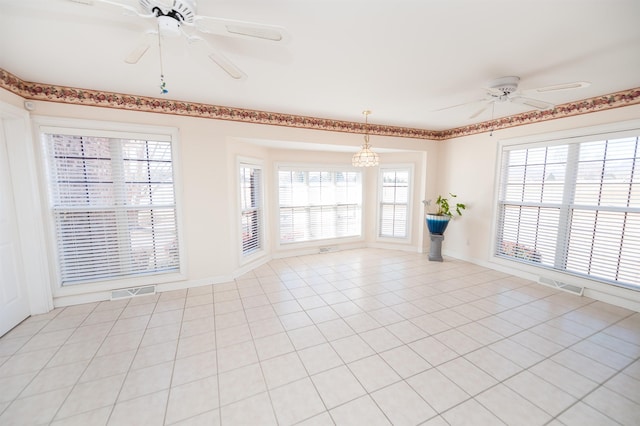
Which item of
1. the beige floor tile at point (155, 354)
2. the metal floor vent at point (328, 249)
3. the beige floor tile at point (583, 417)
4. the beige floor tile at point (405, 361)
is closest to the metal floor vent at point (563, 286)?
the beige floor tile at point (583, 417)

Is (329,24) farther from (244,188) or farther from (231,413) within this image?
(244,188)

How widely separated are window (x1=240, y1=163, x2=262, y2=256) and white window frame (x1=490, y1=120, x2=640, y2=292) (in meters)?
4.35

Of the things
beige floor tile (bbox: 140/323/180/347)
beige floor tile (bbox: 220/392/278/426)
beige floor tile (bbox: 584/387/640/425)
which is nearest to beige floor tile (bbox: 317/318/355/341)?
beige floor tile (bbox: 220/392/278/426)

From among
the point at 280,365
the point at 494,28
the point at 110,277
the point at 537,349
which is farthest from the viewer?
the point at 110,277

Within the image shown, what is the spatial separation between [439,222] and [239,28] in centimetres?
472

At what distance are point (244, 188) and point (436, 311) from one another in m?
3.49

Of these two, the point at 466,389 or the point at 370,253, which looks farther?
the point at 370,253

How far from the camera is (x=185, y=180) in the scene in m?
3.61

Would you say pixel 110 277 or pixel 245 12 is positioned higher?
pixel 245 12

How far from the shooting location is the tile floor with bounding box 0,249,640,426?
5.82 feet

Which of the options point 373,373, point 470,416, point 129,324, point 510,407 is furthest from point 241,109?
point 510,407

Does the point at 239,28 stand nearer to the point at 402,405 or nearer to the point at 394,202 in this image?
the point at 402,405

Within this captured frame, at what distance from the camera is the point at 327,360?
2.28m

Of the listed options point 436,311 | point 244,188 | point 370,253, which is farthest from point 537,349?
point 244,188
